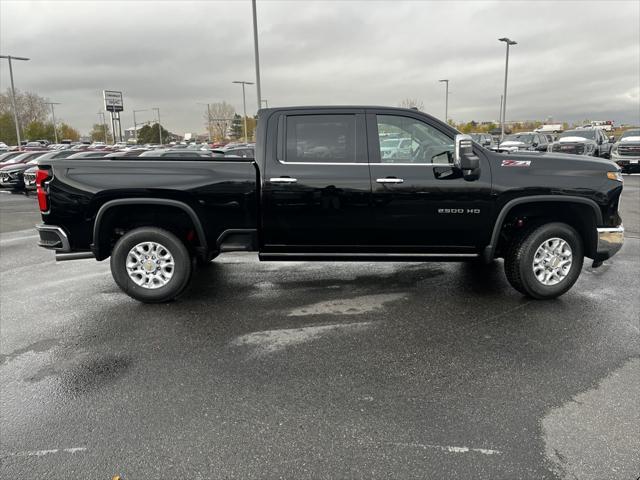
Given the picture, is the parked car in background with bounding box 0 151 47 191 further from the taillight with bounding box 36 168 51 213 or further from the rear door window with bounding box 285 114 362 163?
the rear door window with bounding box 285 114 362 163

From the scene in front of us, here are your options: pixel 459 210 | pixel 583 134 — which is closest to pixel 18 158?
pixel 459 210

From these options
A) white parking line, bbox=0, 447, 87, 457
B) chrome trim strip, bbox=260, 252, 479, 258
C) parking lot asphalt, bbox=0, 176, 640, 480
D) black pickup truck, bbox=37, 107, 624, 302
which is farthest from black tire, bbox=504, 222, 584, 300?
white parking line, bbox=0, 447, 87, 457

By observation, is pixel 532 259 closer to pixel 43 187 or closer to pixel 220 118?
pixel 43 187

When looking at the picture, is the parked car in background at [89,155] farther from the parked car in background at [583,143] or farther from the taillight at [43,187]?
the parked car in background at [583,143]

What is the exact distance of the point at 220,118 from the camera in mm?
101688

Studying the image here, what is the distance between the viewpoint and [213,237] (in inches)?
198

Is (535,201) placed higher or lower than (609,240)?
higher

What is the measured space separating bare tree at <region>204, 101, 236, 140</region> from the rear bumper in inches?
3799

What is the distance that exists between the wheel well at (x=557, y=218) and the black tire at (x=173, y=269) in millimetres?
3412

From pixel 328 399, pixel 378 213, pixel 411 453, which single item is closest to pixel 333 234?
pixel 378 213

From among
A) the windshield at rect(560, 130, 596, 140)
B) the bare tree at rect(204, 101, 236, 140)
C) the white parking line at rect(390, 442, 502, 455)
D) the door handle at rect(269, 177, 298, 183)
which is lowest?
the white parking line at rect(390, 442, 502, 455)

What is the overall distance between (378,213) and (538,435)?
2.62 meters

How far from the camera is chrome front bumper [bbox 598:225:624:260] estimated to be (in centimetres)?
499

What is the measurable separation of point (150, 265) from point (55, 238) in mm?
1002
